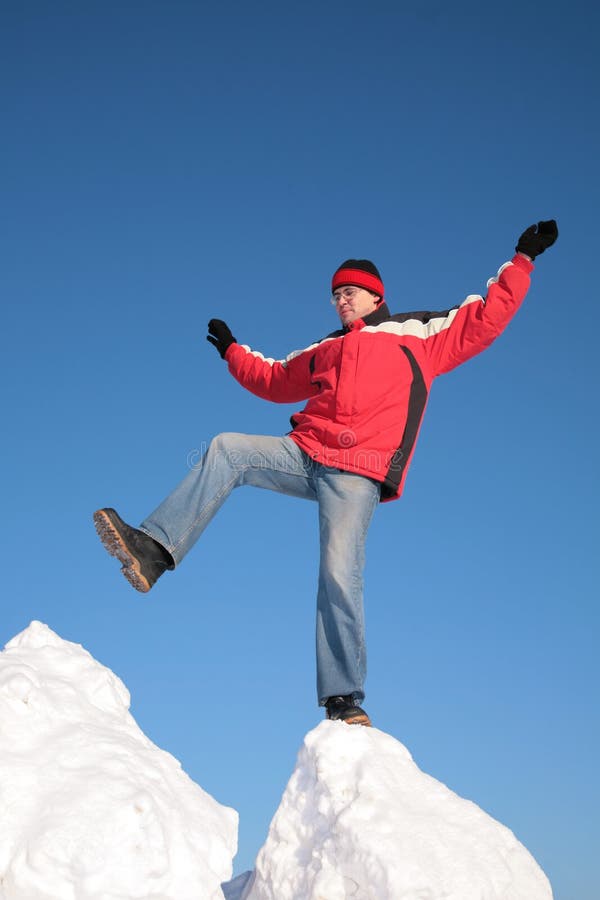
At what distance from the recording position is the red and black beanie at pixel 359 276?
22.2 feet

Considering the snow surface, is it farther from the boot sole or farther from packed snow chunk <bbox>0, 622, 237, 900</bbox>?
the boot sole

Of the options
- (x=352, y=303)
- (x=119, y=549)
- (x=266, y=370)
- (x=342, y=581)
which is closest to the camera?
(x=119, y=549)

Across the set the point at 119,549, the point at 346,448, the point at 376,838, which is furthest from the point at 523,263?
the point at 376,838

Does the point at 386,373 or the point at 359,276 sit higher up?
the point at 359,276

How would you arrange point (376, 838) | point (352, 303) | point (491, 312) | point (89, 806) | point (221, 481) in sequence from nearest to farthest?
1. point (89, 806)
2. point (376, 838)
3. point (221, 481)
4. point (491, 312)
5. point (352, 303)

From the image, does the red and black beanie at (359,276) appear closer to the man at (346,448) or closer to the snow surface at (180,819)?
the man at (346,448)

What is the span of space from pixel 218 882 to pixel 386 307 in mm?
4030

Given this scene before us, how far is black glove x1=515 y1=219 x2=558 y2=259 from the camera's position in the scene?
644 cm

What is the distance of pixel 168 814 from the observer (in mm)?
4273

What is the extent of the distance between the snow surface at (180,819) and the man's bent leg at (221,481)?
3.09ft

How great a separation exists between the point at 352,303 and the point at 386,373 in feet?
2.49

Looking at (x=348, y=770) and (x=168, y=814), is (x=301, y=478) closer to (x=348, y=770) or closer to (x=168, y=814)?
(x=348, y=770)

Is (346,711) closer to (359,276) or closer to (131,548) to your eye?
(131,548)

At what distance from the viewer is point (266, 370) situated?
7082 millimetres
